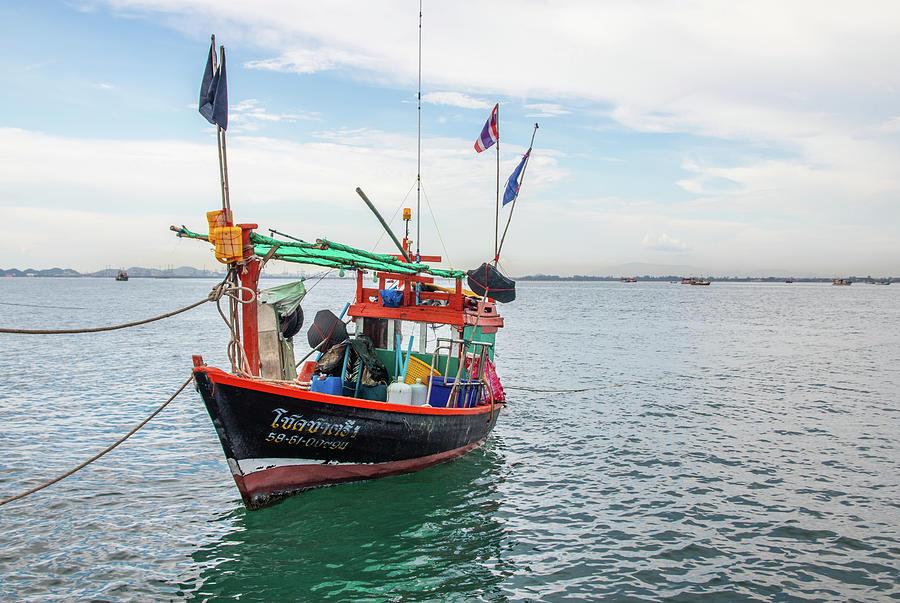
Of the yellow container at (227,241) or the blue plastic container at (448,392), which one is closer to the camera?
the yellow container at (227,241)

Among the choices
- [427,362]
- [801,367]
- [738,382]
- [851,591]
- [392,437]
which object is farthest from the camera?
[801,367]

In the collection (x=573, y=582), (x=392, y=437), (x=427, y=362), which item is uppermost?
(x=427, y=362)

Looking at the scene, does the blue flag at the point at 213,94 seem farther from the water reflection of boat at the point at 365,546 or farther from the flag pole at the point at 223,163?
the water reflection of boat at the point at 365,546

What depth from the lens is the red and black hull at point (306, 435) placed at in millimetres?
9508

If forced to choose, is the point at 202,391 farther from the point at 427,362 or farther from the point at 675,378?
the point at 675,378

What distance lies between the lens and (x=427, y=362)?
1423 cm

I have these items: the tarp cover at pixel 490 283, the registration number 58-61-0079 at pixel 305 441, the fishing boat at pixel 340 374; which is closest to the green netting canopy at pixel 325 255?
the fishing boat at pixel 340 374

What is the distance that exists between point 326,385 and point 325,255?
8.20ft

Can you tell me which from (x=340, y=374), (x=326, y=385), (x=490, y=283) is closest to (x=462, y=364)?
(x=490, y=283)

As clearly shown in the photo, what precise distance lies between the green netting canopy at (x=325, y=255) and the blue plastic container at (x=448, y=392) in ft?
8.09

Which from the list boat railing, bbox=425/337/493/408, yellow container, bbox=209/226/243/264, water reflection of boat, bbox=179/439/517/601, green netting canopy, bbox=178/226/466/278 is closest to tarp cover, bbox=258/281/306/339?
green netting canopy, bbox=178/226/466/278

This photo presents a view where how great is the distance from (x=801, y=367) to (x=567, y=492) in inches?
883

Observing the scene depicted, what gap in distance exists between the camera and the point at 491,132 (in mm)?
15781

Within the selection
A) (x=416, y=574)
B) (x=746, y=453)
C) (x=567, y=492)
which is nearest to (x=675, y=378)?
(x=746, y=453)
